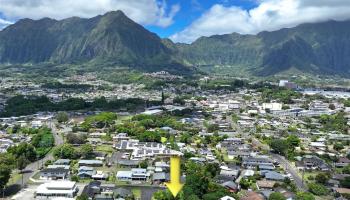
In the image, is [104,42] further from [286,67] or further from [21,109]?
[21,109]

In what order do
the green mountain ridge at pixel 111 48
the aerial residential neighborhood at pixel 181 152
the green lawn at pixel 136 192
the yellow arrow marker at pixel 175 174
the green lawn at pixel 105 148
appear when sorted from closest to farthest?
the yellow arrow marker at pixel 175 174 → the green lawn at pixel 136 192 → the aerial residential neighborhood at pixel 181 152 → the green lawn at pixel 105 148 → the green mountain ridge at pixel 111 48

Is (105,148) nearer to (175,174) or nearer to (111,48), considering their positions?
(175,174)

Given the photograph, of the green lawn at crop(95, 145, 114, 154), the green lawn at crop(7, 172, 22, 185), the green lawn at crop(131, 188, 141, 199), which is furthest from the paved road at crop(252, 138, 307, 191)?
the green lawn at crop(7, 172, 22, 185)

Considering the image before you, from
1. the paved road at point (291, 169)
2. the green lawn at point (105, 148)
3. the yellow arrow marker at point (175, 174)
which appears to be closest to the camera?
the yellow arrow marker at point (175, 174)

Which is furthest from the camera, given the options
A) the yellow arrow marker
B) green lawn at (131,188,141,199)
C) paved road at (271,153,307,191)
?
paved road at (271,153,307,191)

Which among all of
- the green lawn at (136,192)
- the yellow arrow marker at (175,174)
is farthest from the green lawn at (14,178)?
the yellow arrow marker at (175,174)

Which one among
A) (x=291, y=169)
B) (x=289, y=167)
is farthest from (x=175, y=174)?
(x=289, y=167)

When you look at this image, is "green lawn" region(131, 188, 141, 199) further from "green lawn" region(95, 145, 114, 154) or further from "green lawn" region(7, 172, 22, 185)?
"green lawn" region(95, 145, 114, 154)

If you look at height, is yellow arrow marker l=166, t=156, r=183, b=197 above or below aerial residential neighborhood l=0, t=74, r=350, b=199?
above

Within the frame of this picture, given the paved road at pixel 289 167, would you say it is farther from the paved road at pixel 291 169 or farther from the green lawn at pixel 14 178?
the green lawn at pixel 14 178

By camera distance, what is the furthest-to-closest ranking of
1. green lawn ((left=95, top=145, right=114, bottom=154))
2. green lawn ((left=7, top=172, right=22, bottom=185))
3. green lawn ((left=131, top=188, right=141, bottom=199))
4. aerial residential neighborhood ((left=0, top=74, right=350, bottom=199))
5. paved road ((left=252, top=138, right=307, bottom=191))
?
green lawn ((left=95, top=145, right=114, bottom=154))
paved road ((left=252, top=138, right=307, bottom=191))
green lawn ((left=7, top=172, right=22, bottom=185))
aerial residential neighborhood ((left=0, top=74, right=350, bottom=199))
green lawn ((left=131, top=188, right=141, bottom=199))

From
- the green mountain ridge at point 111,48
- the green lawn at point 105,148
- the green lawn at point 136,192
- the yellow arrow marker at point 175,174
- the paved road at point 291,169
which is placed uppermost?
the green mountain ridge at point 111,48
